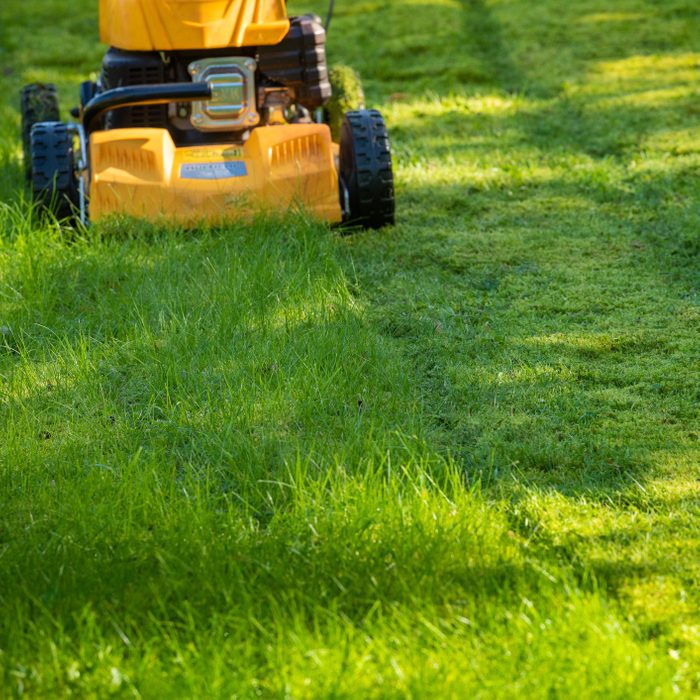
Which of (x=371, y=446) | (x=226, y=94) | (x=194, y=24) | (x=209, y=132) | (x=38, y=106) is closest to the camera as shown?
(x=371, y=446)

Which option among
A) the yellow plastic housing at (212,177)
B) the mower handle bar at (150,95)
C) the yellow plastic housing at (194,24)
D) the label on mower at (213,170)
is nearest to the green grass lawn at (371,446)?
the yellow plastic housing at (212,177)

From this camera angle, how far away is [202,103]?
15.3 ft

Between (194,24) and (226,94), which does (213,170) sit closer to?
(226,94)

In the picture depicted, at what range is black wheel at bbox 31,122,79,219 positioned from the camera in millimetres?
4344

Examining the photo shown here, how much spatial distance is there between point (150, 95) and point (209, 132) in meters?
0.42

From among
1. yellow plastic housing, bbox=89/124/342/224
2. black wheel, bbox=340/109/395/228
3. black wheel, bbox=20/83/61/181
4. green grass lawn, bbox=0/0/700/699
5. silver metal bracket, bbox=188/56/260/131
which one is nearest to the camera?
green grass lawn, bbox=0/0/700/699

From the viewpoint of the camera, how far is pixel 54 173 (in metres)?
4.34

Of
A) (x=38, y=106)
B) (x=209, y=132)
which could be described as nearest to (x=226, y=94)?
(x=209, y=132)

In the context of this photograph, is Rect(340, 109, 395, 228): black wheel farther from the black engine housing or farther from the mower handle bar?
the mower handle bar

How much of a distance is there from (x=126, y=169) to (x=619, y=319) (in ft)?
6.32

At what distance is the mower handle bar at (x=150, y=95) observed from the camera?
4.35 meters

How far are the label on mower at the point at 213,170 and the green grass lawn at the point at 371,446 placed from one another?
0.20m

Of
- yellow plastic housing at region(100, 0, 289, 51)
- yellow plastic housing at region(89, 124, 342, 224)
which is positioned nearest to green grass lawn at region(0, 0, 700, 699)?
yellow plastic housing at region(89, 124, 342, 224)

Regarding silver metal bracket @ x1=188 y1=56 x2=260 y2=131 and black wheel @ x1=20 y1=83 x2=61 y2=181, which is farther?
black wheel @ x1=20 y1=83 x2=61 y2=181
